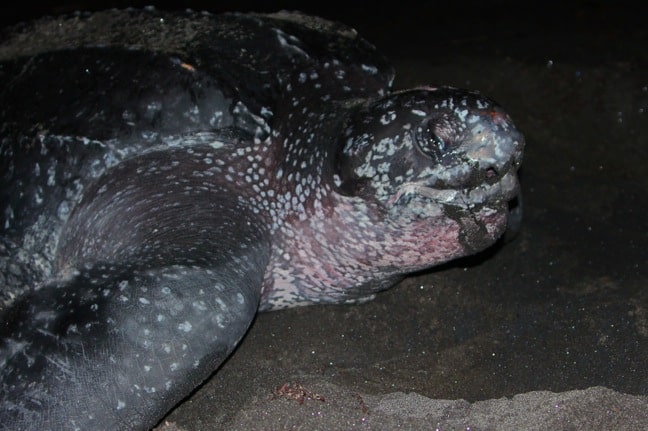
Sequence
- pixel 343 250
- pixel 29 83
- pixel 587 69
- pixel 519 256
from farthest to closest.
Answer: pixel 587 69, pixel 519 256, pixel 29 83, pixel 343 250

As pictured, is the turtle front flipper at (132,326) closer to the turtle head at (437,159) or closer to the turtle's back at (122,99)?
the turtle's back at (122,99)

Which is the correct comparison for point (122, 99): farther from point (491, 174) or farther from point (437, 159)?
point (491, 174)

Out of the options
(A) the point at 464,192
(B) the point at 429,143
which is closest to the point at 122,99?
(B) the point at 429,143

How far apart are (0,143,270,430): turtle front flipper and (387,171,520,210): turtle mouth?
Answer: 0.53m

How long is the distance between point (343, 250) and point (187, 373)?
651 millimetres

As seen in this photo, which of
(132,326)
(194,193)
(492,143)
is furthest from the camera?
(194,193)

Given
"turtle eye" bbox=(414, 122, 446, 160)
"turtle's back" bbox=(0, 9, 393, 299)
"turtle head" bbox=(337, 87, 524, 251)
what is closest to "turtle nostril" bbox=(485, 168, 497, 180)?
"turtle head" bbox=(337, 87, 524, 251)

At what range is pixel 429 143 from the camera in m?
1.97

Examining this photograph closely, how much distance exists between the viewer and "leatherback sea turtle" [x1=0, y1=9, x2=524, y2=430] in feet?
5.97

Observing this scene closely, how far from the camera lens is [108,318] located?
1829 mm

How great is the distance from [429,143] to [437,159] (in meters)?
0.05

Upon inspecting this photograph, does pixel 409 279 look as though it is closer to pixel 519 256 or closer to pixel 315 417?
pixel 519 256

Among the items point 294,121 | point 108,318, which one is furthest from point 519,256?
point 108,318

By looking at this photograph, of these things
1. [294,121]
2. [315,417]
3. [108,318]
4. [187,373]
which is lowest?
[315,417]
